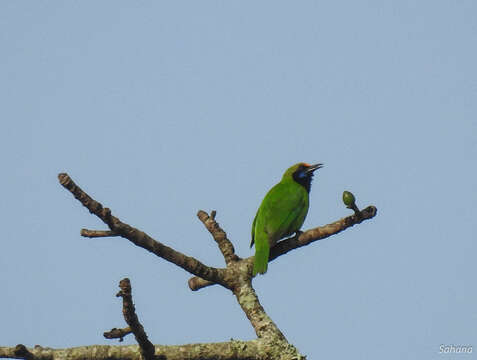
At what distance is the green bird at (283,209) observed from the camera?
8.47 metres

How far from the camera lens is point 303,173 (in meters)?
10.8

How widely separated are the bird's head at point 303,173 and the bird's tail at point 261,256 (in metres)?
2.55

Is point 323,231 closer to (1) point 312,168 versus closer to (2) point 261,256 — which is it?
(2) point 261,256

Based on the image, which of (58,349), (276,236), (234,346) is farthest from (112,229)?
(276,236)

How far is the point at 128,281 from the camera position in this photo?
13.4 ft

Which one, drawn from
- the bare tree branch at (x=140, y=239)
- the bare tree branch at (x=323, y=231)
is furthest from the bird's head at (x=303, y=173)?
the bare tree branch at (x=140, y=239)

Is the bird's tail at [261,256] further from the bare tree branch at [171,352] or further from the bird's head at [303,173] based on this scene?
the bird's head at [303,173]

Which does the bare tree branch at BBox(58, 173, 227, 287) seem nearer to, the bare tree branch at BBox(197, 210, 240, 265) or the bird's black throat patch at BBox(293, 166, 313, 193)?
the bare tree branch at BBox(197, 210, 240, 265)

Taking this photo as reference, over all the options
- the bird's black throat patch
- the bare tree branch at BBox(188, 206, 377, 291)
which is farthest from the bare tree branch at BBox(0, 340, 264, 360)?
the bird's black throat patch

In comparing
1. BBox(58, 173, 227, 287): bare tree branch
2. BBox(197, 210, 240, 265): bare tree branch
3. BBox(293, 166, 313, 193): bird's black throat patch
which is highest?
BBox(293, 166, 313, 193): bird's black throat patch

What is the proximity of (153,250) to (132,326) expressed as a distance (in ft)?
3.81

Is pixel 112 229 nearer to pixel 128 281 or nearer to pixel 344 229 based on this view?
pixel 128 281

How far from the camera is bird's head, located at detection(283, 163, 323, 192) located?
1071 centimetres

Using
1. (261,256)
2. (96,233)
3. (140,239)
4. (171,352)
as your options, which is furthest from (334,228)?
(96,233)
